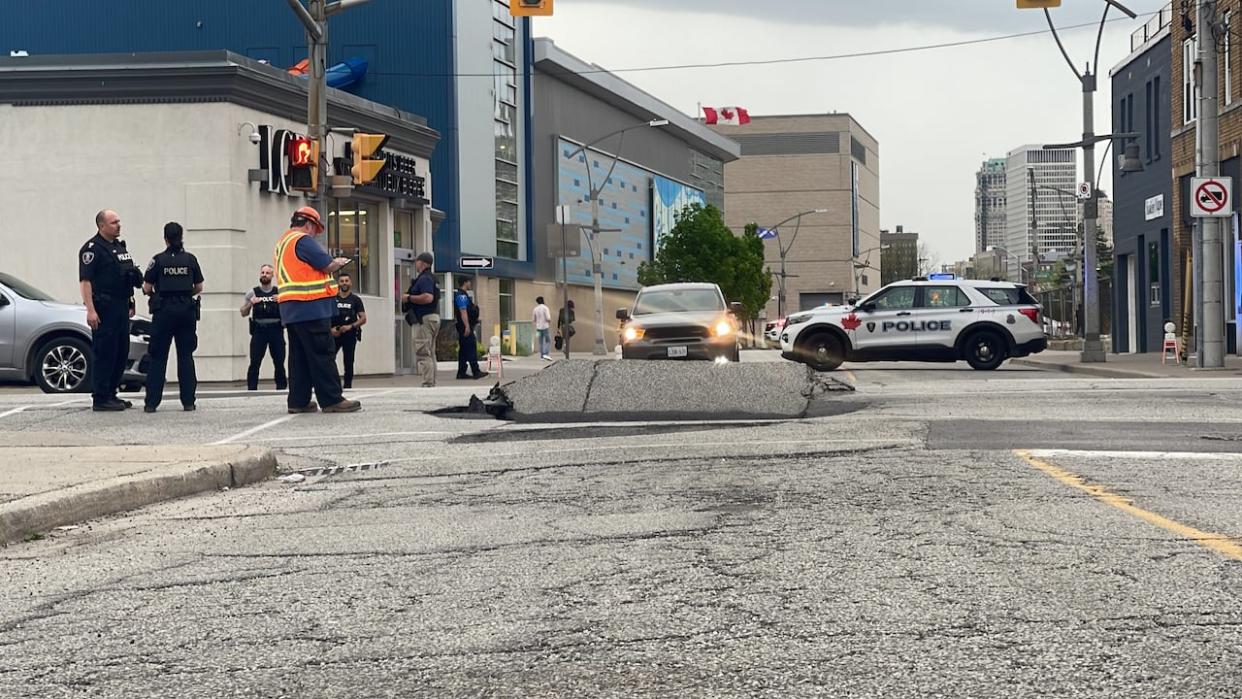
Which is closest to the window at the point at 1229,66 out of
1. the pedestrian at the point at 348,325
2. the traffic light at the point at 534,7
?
the traffic light at the point at 534,7

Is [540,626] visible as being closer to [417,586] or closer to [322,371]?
[417,586]

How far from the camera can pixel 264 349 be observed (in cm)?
2091

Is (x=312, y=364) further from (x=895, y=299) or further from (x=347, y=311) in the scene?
(x=895, y=299)

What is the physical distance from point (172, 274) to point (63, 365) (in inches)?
226

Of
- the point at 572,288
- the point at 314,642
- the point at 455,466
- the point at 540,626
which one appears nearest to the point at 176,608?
the point at 314,642

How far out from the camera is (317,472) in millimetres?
10641

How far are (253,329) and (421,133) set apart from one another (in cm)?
1166

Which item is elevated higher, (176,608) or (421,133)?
(421,133)

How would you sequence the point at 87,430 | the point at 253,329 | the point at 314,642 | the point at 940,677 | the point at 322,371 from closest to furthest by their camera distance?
the point at 940,677 < the point at 314,642 < the point at 87,430 < the point at 322,371 < the point at 253,329

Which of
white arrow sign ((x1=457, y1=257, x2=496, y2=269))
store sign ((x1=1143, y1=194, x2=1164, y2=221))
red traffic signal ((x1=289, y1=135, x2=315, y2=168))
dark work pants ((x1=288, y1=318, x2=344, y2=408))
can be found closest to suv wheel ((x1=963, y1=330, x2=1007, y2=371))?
red traffic signal ((x1=289, y1=135, x2=315, y2=168))

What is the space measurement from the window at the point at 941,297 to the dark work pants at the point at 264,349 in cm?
1167

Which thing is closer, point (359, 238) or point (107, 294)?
point (107, 294)

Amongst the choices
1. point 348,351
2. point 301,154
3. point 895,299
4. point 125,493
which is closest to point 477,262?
point 895,299

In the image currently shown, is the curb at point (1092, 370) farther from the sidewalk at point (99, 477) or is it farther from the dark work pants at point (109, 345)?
the sidewalk at point (99, 477)
